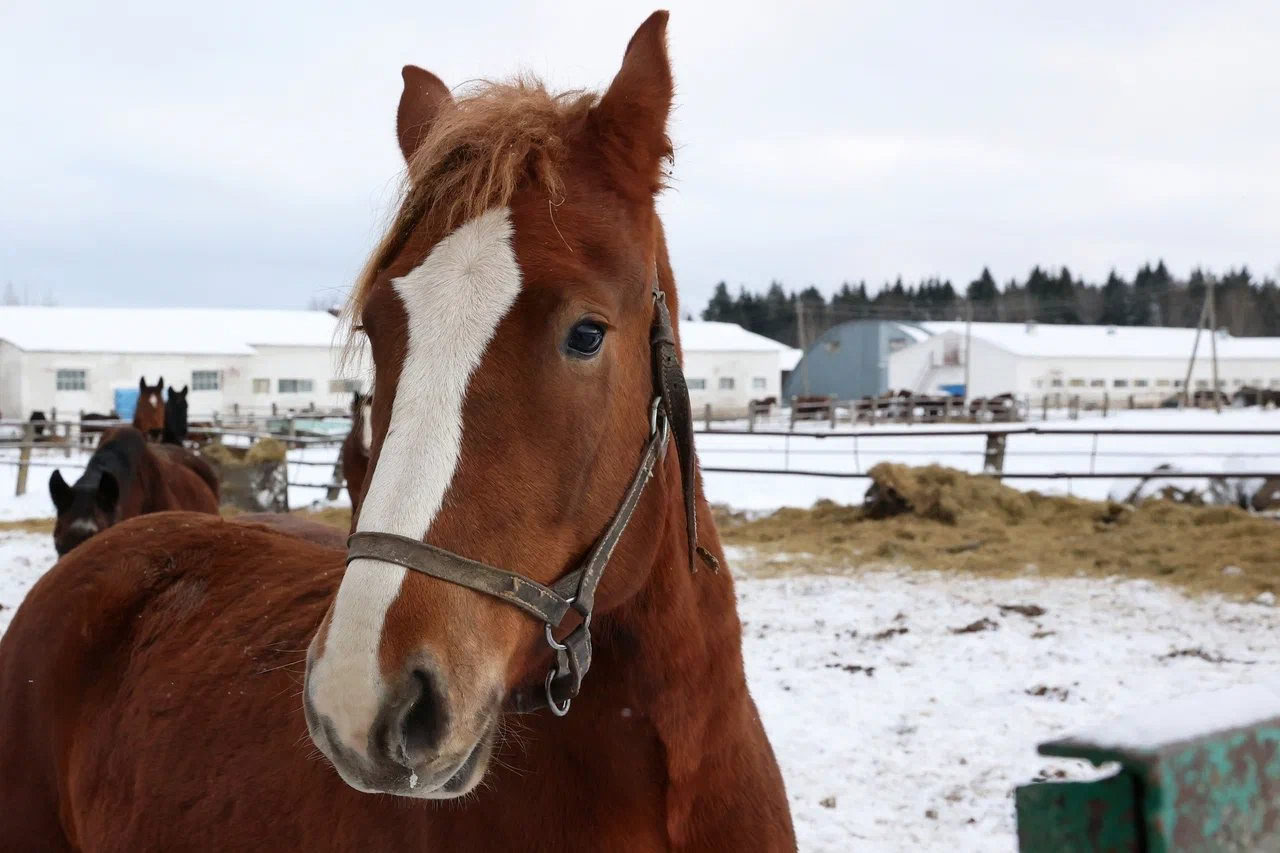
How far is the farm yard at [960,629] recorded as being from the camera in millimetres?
4172

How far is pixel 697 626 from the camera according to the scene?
186cm

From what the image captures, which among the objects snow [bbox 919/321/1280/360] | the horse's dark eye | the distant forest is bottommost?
the horse's dark eye

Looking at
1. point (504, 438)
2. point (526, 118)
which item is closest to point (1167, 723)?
point (504, 438)

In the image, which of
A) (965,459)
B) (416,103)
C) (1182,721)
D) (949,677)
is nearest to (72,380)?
(965,459)

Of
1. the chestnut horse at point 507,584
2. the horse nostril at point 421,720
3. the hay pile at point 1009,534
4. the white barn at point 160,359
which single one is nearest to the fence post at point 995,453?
the hay pile at point 1009,534

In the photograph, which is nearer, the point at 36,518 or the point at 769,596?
the point at 769,596

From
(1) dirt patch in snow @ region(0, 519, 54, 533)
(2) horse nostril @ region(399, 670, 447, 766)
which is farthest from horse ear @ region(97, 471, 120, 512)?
(1) dirt patch in snow @ region(0, 519, 54, 533)

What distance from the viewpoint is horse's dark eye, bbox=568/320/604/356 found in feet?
5.05

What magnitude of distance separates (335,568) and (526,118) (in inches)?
60.4

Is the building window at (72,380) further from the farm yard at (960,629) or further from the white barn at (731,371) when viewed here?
the farm yard at (960,629)

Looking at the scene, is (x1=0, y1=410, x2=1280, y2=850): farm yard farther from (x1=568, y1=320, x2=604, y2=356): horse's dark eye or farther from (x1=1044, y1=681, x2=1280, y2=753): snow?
(x1=568, y1=320, x2=604, y2=356): horse's dark eye

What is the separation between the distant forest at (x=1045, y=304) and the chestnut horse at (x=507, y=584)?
84.0 metres

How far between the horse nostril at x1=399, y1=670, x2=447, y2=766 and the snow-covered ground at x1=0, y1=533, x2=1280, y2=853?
2897 mm

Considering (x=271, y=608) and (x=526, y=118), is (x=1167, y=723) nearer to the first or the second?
(x=526, y=118)
